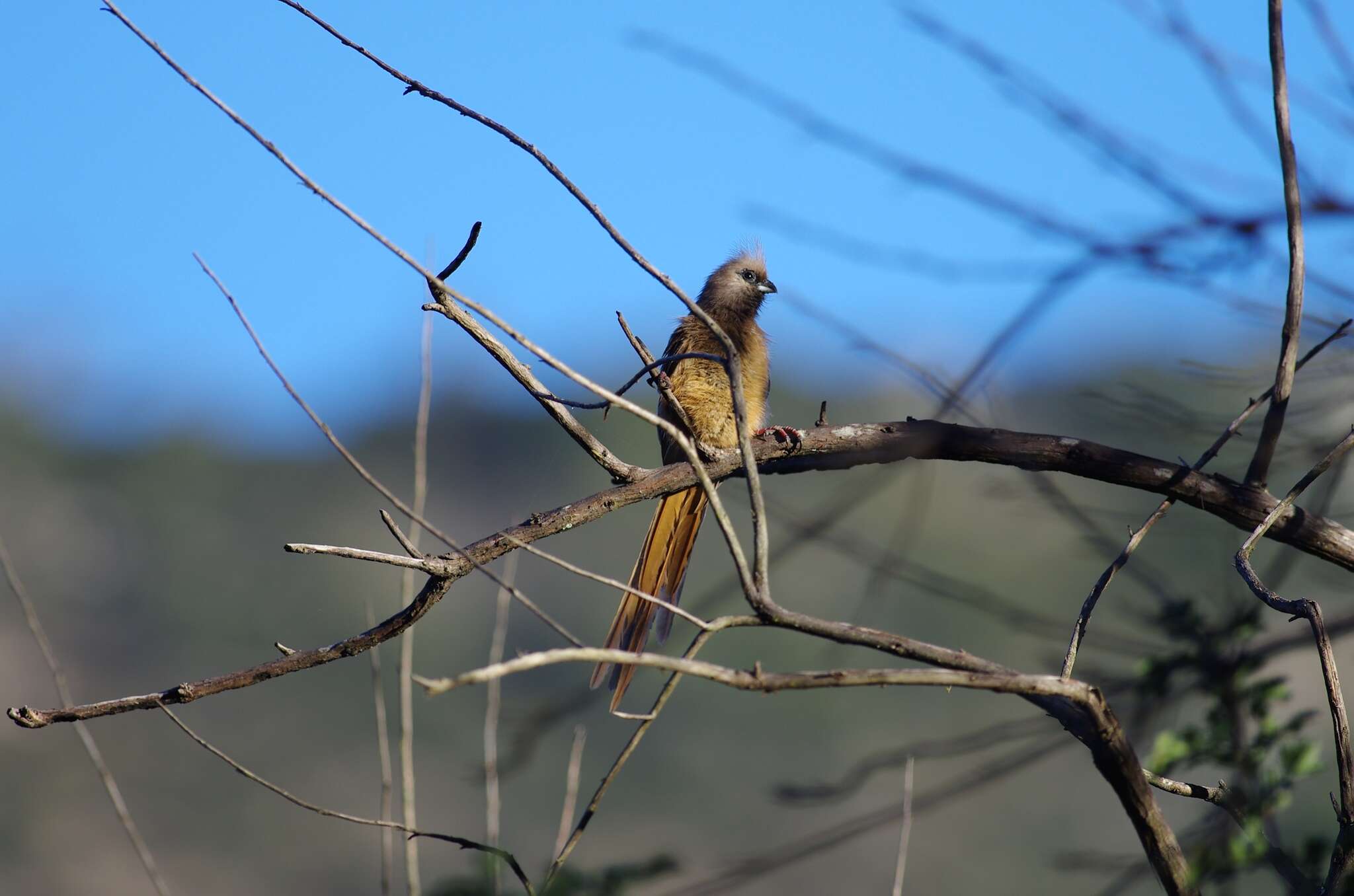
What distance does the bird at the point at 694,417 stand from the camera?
10.5 ft

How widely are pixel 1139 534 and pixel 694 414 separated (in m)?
2.19

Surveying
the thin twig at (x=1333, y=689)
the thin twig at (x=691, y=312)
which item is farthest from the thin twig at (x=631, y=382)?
the thin twig at (x=1333, y=689)

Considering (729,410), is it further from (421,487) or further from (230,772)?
(230,772)

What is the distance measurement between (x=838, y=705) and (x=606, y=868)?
17.6m

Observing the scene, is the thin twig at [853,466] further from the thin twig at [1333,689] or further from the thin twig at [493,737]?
the thin twig at [1333,689]

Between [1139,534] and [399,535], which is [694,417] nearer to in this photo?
[399,535]

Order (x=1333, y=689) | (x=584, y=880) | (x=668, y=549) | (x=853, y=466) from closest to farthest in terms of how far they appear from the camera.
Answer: (x=1333, y=689) < (x=584, y=880) < (x=853, y=466) < (x=668, y=549)

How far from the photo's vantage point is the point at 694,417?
4.08 m

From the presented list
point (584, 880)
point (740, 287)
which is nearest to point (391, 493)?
point (584, 880)

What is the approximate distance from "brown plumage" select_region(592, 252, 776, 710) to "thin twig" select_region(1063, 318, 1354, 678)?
3.64 feet

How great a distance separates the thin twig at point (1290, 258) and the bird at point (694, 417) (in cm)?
109

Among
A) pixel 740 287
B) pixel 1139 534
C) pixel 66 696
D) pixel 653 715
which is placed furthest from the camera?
pixel 740 287

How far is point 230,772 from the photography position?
16.5 m

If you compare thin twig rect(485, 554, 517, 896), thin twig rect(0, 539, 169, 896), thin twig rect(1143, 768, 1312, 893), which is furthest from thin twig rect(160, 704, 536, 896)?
thin twig rect(1143, 768, 1312, 893)
